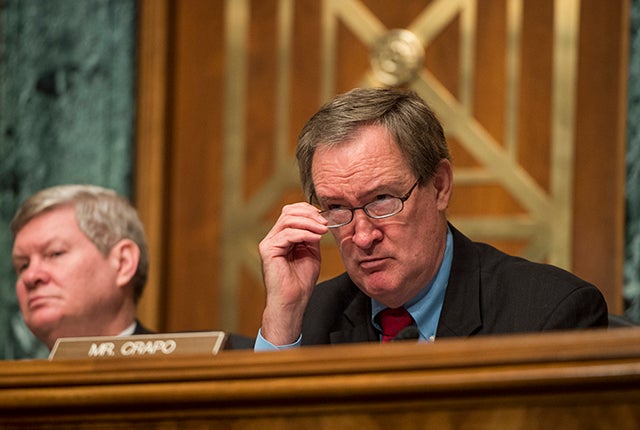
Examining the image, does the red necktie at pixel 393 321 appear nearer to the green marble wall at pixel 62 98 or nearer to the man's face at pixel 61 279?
the man's face at pixel 61 279

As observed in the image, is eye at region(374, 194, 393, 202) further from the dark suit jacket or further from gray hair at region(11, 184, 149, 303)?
gray hair at region(11, 184, 149, 303)

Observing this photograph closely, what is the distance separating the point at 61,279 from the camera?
10.1 ft

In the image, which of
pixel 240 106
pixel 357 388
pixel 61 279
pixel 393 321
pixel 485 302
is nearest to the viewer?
pixel 357 388

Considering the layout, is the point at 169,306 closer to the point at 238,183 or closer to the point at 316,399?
the point at 238,183

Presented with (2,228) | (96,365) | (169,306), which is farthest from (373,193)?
(2,228)

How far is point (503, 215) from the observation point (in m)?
4.04

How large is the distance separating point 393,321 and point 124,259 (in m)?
1.00

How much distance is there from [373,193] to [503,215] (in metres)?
1.71

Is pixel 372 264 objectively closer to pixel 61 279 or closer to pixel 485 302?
pixel 485 302

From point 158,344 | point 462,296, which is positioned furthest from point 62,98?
point 158,344

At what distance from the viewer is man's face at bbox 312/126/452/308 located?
7.89 ft

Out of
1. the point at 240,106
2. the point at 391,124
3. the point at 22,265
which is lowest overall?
the point at 22,265

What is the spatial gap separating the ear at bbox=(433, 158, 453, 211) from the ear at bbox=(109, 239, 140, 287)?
40.8 inches

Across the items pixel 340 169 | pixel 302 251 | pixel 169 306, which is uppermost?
pixel 340 169
